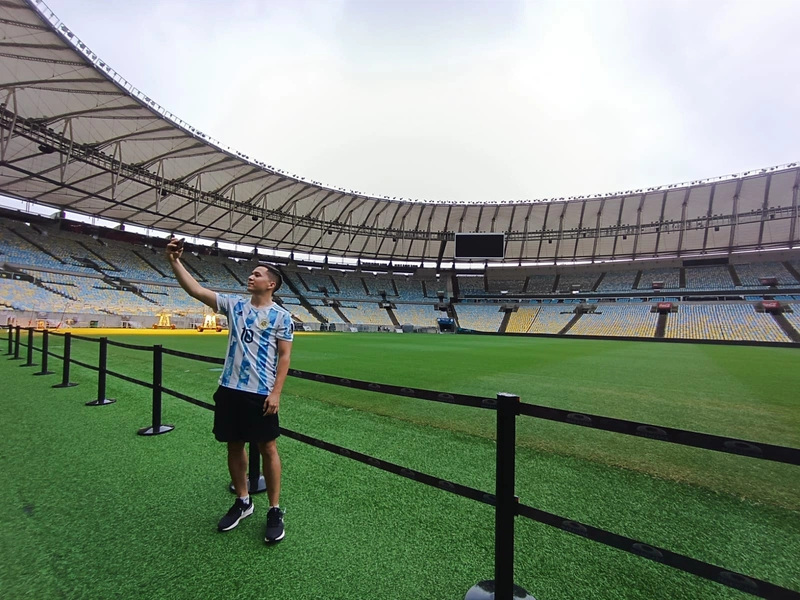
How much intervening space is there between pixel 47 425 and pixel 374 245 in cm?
4567

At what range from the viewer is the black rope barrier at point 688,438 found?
1.06 meters

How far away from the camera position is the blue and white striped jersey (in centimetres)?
227

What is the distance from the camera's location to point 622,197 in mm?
37094

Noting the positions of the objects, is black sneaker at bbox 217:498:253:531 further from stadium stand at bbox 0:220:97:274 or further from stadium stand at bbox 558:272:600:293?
stadium stand at bbox 558:272:600:293

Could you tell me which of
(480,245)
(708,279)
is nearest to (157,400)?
(480,245)

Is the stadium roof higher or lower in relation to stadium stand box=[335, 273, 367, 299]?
higher

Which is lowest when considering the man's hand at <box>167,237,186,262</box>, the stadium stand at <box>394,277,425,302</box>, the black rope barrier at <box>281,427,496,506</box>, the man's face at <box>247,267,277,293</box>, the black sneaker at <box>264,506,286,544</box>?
the black sneaker at <box>264,506,286,544</box>

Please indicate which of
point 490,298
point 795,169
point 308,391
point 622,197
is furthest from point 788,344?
point 308,391

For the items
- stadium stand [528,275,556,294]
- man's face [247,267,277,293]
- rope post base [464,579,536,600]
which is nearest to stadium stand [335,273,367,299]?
stadium stand [528,275,556,294]

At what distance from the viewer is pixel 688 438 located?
123 centimetres

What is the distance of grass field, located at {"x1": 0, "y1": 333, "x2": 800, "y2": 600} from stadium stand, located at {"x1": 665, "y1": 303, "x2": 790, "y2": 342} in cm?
3298

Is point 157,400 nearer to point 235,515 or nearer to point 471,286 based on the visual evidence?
point 235,515

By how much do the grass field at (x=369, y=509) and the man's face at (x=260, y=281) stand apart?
4.93 ft

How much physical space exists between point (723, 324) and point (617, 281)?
14.1 meters
